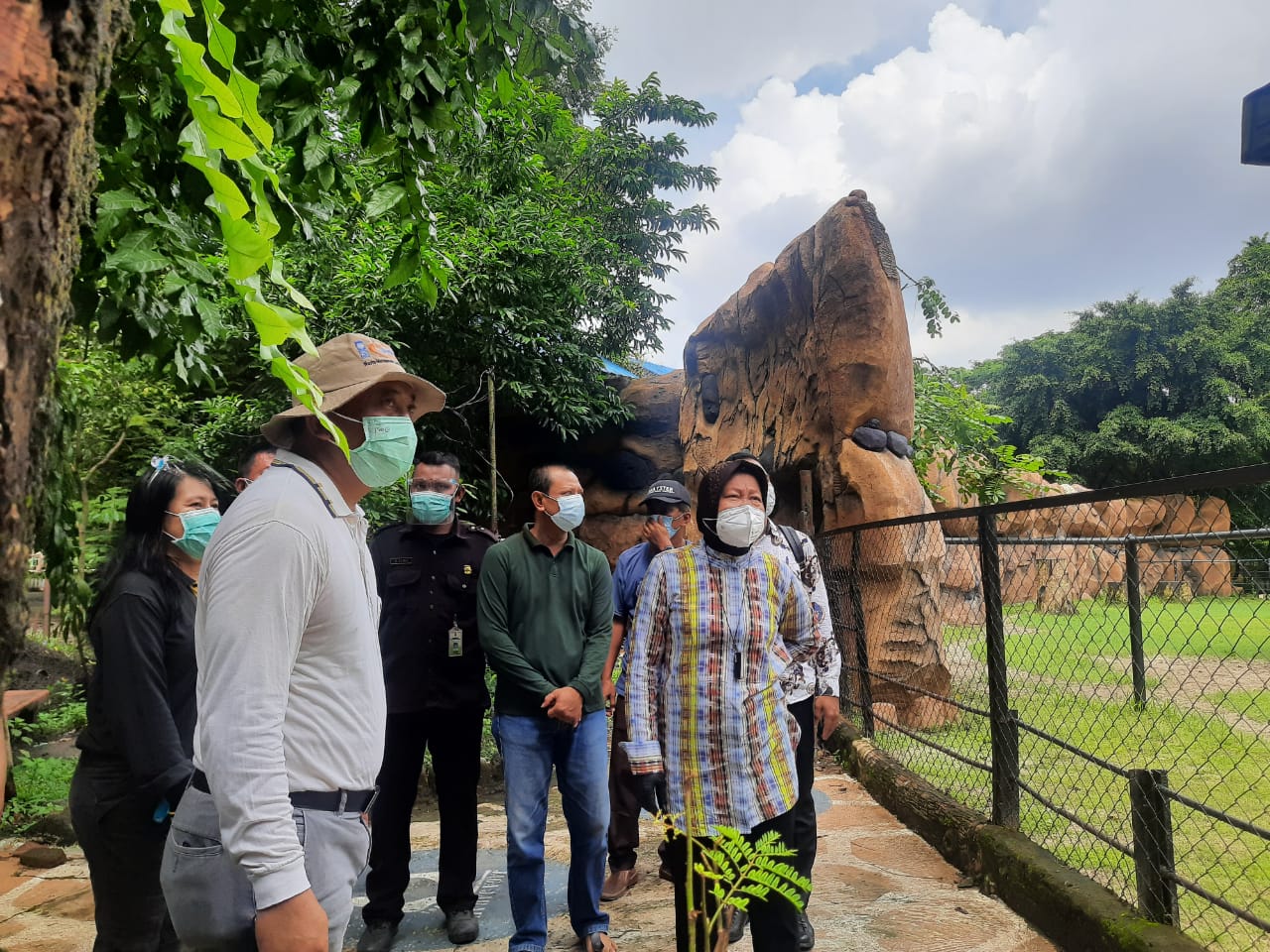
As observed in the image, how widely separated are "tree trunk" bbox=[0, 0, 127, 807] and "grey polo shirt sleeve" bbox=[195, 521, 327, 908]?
2.96 feet

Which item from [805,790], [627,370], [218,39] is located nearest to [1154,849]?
[805,790]

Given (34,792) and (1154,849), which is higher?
(1154,849)

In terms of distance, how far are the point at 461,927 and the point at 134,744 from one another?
65.7 inches

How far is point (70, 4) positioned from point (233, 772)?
1213mm

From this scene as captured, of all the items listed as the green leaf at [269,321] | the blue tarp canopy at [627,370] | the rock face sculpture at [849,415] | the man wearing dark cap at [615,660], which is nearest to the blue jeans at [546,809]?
the man wearing dark cap at [615,660]

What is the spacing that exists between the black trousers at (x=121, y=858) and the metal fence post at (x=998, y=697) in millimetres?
3028

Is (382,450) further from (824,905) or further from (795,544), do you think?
(824,905)

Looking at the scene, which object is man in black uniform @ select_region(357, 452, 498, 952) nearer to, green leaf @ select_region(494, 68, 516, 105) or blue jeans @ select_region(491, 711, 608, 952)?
blue jeans @ select_region(491, 711, 608, 952)

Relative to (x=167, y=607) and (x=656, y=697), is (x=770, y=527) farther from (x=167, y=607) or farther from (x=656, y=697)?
(x=167, y=607)

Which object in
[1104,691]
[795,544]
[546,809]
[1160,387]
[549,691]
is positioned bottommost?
[1104,691]

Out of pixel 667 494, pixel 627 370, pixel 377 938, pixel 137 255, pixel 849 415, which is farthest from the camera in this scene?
pixel 627 370

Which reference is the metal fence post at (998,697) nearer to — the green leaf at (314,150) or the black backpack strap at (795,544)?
the black backpack strap at (795,544)

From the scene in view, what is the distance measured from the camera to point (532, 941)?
9.50 ft

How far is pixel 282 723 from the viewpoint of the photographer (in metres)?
1.46
